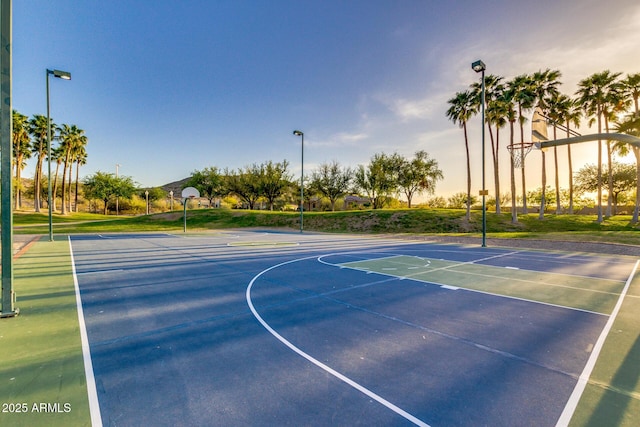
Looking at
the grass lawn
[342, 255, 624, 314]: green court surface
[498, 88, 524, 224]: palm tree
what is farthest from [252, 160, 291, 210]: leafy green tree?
[342, 255, 624, 314]: green court surface

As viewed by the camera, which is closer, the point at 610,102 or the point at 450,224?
the point at 610,102

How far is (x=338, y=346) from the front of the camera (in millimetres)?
4777

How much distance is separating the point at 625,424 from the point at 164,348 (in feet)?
19.3

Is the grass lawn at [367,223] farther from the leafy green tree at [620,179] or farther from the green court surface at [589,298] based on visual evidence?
the leafy green tree at [620,179]

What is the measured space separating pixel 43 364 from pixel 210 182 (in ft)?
209

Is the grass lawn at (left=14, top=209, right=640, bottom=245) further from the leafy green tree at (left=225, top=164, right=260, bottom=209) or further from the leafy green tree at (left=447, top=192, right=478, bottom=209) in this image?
the leafy green tree at (left=447, top=192, right=478, bottom=209)

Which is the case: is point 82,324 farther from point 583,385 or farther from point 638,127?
point 638,127

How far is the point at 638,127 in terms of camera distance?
2317 cm

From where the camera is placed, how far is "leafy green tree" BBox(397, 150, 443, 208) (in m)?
53.9

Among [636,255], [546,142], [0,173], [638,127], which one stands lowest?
[636,255]

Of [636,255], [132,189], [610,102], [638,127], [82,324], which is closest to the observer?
[82,324]

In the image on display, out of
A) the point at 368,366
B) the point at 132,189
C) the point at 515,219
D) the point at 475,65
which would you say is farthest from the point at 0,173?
the point at 132,189

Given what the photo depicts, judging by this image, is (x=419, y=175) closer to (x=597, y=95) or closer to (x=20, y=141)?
(x=597, y=95)

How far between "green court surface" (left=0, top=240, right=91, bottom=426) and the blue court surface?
0.87 feet
